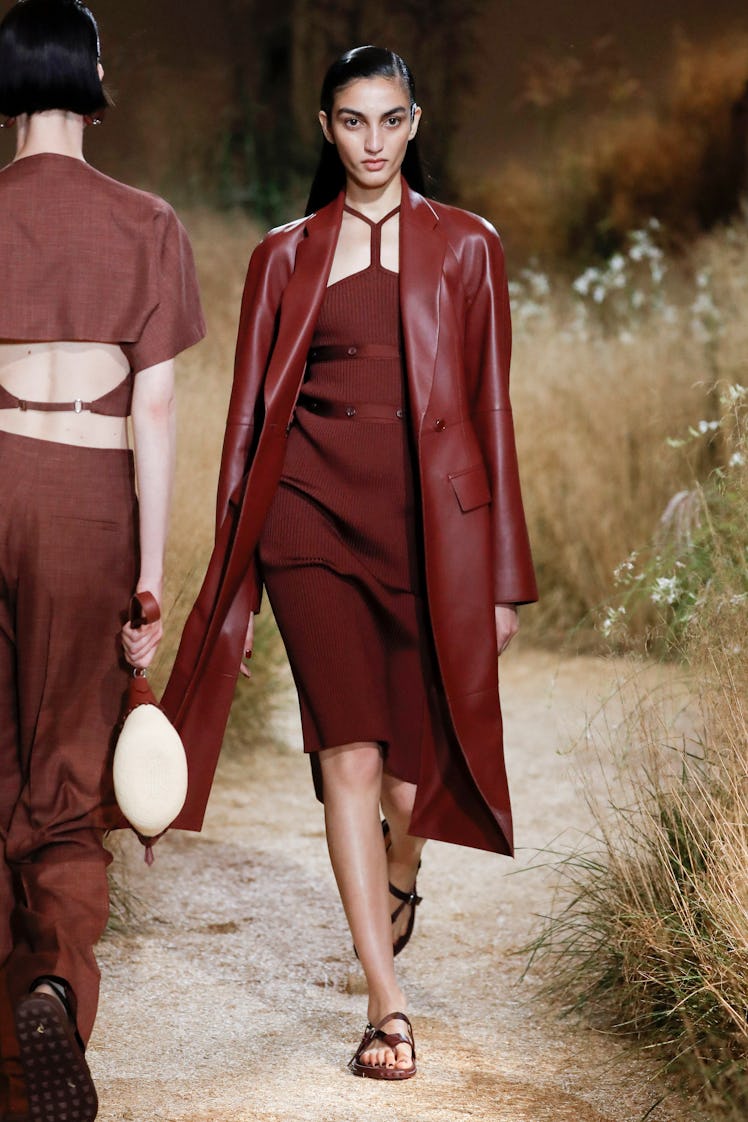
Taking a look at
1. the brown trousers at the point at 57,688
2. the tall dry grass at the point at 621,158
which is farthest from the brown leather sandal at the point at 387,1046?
the tall dry grass at the point at 621,158

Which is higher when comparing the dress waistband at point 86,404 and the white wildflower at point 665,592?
the dress waistband at point 86,404

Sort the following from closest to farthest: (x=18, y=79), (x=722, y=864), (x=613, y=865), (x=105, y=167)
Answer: (x=18, y=79), (x=722, y=864), (x=613, y=865), (x=105, y=167)

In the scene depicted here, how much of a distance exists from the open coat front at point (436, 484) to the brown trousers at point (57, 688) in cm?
37

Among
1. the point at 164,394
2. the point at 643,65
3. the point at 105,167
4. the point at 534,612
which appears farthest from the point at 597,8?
the point at 164,394

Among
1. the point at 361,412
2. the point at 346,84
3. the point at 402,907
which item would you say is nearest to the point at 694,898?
the point at 402,907

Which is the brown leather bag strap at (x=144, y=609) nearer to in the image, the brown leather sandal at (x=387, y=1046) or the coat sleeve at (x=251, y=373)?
the coat sleeve at (x=251, y=373)

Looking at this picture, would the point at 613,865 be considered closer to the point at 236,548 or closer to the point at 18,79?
the point at 236,548

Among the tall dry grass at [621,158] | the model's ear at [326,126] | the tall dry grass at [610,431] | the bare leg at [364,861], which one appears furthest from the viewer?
the tall dry grass at [621,158]

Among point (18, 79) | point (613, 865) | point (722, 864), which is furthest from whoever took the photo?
point (613, 865)

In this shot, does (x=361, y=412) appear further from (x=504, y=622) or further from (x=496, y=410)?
(x=504, y=622)

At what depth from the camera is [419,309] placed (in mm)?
2832

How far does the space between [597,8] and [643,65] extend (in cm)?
47

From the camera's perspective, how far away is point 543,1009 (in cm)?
319

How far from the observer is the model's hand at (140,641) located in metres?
2.46
